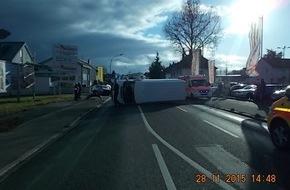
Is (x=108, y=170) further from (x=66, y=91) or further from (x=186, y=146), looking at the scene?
(x=66, y=91)

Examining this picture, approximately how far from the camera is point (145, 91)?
34.9 meters

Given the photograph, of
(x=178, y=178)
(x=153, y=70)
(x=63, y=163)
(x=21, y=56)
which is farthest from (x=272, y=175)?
(x=153, y=70)

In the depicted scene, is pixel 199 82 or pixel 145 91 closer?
pixel 145 91

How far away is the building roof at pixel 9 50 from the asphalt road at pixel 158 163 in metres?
60.5

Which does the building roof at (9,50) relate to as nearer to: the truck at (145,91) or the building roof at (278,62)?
the truck at (145,91)

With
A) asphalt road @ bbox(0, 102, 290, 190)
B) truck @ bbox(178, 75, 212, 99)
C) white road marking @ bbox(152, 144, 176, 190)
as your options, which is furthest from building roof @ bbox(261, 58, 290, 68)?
white road marking @ bbox(152, 144, 176, 190)

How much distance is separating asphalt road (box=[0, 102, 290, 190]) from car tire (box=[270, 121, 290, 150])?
29 cm

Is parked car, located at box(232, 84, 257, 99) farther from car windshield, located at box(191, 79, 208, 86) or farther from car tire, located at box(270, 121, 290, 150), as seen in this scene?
car tire, located at box(270, 121, 290, 150)

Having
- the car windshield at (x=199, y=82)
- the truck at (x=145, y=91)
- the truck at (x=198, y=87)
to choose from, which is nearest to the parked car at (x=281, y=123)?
the truck at (x=145, y=91)

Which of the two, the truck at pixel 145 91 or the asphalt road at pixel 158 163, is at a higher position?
the truck at pixel 145 91

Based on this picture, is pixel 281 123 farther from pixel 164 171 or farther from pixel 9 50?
pixel 9 50

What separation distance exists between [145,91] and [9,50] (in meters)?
46.0

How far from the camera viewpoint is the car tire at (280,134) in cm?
1103

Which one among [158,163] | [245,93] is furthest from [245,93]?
[158,163]
